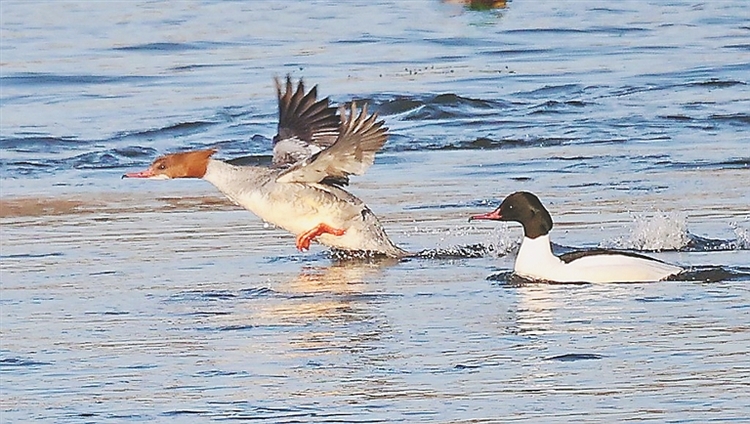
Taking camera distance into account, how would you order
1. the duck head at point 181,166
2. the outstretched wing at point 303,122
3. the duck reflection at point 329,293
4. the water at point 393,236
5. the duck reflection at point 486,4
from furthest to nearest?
the duck reflection at point 486,4
the outstretched wing at point 303,122
the duck head at point 181,166
the duck reflection at point 329,293
the water at point 393,236

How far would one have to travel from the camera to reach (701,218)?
9945 millimetres

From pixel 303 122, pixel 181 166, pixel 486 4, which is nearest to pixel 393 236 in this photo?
pixel 303 122

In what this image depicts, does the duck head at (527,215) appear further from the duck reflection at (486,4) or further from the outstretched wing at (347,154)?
the duck reflection at (486,4)

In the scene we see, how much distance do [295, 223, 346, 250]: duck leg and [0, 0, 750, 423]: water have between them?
127 mm

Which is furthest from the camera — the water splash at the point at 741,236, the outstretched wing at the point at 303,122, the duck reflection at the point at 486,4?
the duck reflection at the point at 486,4

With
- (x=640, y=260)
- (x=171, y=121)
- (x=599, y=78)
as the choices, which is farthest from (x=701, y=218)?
(x=599, y=78)

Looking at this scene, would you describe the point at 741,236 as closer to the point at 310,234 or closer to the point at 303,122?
the point at 310,234

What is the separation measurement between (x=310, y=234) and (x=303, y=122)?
1.19m

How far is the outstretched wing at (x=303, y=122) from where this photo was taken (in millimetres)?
10445

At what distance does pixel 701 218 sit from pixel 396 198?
2.03 metres

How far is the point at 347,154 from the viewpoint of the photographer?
30.4 feet

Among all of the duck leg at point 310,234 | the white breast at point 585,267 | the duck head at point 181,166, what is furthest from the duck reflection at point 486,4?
the white breast at point 585,267

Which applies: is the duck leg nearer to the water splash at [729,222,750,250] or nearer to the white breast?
the white breast

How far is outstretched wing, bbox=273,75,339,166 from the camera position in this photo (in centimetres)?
1045
